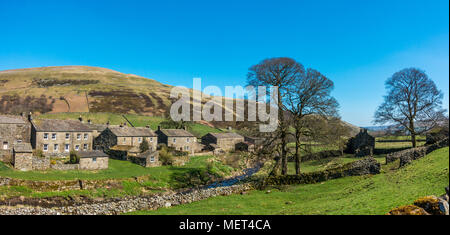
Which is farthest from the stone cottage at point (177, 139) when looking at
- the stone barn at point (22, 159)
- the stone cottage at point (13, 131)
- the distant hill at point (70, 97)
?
the distant hill at point (70, 97)

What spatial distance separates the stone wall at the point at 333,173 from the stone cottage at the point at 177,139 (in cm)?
3703

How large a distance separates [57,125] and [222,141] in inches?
1484

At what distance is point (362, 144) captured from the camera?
44188 mm

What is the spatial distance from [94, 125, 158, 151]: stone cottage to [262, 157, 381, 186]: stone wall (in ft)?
111

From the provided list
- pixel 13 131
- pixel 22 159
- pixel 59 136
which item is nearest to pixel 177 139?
pixel 59 136

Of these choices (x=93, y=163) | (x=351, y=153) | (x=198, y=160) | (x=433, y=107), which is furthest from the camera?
(x=198, y=160)

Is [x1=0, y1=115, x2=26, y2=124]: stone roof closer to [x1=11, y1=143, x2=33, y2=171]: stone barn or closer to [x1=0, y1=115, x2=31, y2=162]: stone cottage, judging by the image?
[x1=0, y1=115, x2=31, y2=162]: stone cottage

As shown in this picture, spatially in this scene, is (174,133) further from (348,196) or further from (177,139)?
(348,196)

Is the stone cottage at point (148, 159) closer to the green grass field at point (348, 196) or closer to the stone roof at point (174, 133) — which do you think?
the stone roof at point (174, 133)

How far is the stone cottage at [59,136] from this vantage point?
4662 centimetres
